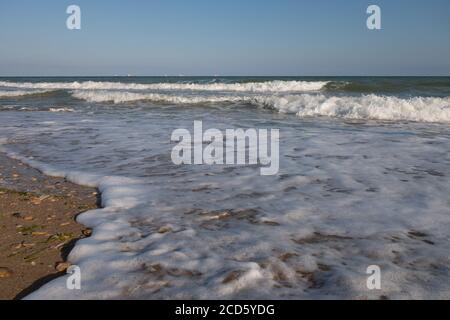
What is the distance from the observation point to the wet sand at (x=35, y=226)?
2455 mm

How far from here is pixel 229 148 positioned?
248 inches

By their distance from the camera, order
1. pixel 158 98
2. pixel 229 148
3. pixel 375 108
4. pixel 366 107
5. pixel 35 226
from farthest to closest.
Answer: pixel 158 98
pixel 366 107
pixel 375 108
pixel 229 148
pixel 35 226

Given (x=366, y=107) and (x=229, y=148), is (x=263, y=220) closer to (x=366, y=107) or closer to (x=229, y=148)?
(x=229, y=148)

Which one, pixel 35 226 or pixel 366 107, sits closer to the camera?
pixel 35 226

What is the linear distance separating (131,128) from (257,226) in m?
6.02

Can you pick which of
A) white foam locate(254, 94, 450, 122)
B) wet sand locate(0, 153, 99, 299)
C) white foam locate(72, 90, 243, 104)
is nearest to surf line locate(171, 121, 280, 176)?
wet sand locate(0, 153, 99, 299)

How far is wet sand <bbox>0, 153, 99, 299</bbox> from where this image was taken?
246 cm

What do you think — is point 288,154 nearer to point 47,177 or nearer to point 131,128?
point 47,177

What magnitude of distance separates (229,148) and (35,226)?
3487mm

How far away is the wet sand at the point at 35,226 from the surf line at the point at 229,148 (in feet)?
5.43

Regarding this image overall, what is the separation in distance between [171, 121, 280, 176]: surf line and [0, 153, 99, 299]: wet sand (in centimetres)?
166

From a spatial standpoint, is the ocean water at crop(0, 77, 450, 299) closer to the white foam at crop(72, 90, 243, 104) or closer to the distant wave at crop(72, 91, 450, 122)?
the distant wave at crop(72, 91, 450, 122)

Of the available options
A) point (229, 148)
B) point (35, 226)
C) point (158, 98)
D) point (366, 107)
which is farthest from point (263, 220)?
point (158, 98)

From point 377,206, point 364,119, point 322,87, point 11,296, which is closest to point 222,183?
point 377,206
